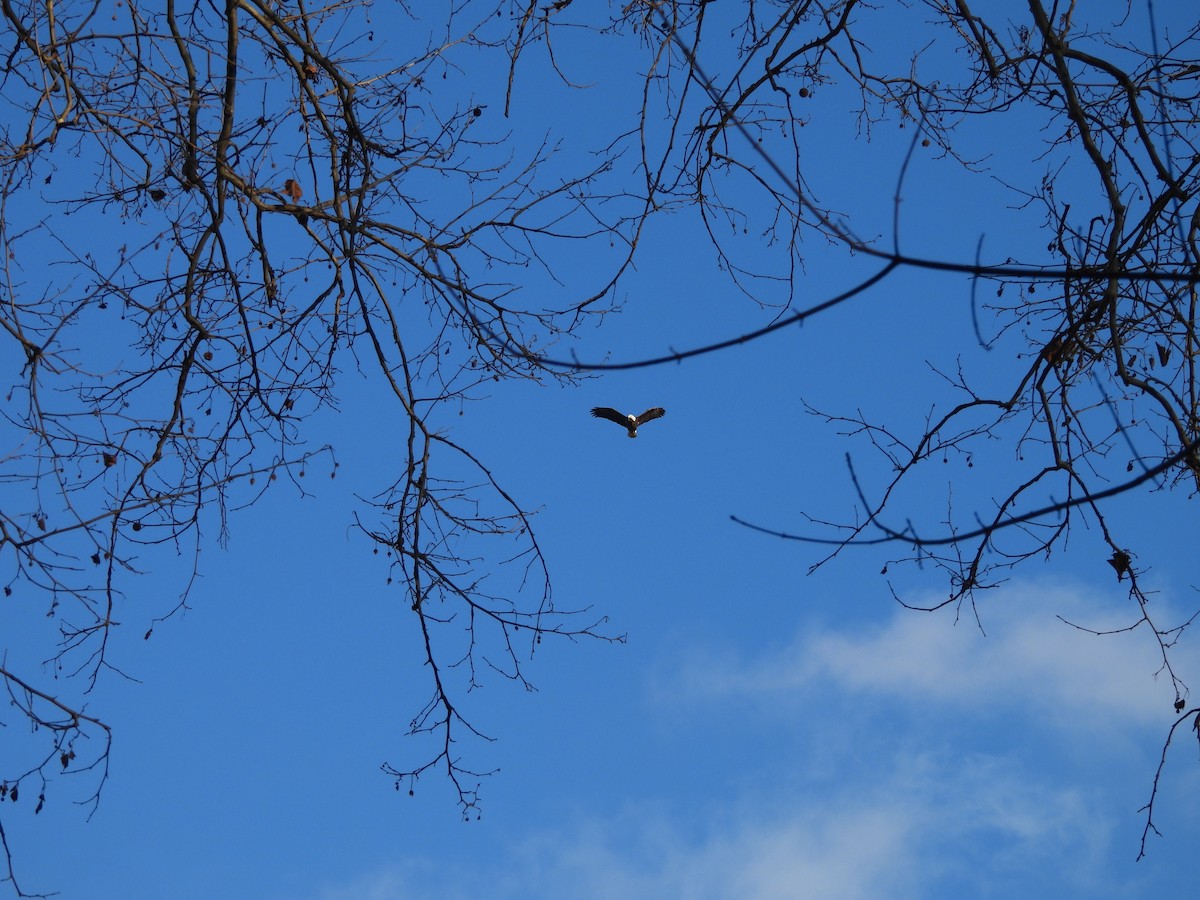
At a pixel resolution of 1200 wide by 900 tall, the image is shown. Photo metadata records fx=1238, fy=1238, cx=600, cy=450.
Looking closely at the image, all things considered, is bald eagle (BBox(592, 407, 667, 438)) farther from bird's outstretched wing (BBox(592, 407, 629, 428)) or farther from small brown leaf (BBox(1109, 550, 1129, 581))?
small brown leaf (BBox(1109, 550, 1129, 581))

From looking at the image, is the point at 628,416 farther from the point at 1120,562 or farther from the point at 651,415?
the point at 1120,562

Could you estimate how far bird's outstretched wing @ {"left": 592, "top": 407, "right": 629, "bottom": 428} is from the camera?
344 centimetres

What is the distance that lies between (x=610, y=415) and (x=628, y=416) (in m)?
0.08

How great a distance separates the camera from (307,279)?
141 inches

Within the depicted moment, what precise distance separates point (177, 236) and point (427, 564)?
3.86ft

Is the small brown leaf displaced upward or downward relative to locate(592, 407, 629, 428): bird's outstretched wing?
downward

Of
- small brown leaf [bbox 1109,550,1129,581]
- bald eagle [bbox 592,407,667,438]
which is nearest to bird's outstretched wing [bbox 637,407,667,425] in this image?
bald eagle [bbox 592,407,667,438]

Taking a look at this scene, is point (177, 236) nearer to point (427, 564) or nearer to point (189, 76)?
point (189, 76)

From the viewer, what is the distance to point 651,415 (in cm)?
349

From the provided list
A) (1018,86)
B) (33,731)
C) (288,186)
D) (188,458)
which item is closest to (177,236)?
(288,186)

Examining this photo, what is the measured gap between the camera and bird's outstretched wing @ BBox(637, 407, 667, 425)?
347 centimetres

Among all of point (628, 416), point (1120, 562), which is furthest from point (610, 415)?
point (1120, 562)

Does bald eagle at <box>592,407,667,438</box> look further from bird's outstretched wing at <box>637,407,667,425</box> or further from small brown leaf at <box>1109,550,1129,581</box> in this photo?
small brown leaf at <box>1109,550,1129,581</box>

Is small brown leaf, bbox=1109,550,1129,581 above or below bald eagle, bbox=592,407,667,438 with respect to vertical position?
below
